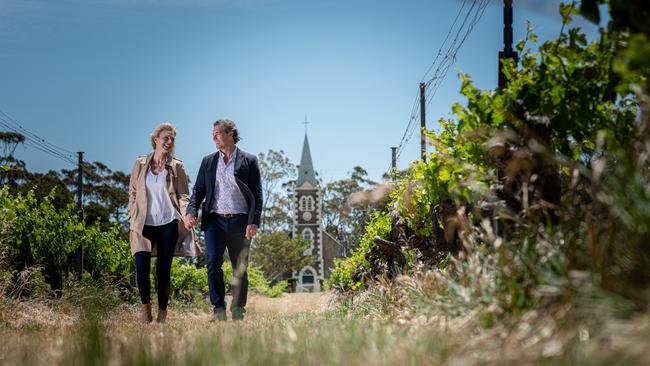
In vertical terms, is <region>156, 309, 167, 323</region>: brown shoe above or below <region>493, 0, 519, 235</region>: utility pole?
below

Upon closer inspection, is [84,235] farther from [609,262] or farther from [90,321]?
[609,262]

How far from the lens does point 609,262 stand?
2.59 metres

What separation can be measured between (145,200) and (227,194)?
861mm

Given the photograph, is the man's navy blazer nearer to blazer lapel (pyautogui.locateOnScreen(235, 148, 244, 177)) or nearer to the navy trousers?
blazer lapel (pyautogui.locateOnScreen(235, 148, 244, 177))

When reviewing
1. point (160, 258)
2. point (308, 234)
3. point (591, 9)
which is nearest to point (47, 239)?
point (160, 258)

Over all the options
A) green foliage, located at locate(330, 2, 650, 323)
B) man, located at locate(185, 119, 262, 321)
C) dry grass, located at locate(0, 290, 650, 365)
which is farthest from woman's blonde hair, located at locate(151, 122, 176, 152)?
dry grass, located at locate(0, 290, 650, 365)

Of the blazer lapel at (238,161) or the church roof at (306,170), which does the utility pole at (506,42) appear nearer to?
the blazer lapel at (238,161)

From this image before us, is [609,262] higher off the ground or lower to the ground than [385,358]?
higher

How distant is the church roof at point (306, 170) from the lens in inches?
2849

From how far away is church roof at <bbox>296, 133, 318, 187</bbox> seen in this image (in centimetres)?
7238

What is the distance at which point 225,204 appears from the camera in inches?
289

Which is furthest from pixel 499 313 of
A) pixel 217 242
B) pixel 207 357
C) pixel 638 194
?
pixel 217 242

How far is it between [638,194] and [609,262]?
0.99ft

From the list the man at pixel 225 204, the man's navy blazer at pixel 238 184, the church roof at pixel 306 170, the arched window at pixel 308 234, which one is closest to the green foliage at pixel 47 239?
the man's navy blazer at pixel 238 184
